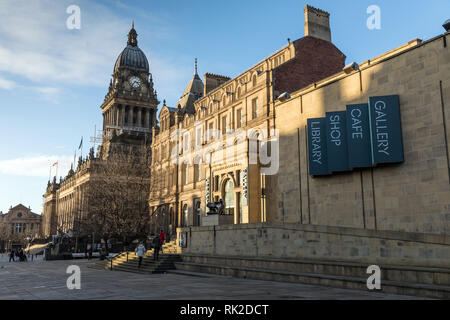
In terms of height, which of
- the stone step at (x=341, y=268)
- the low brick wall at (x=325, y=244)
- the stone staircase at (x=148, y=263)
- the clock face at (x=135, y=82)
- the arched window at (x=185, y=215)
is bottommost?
the stone staircase at (x=148, y=263)

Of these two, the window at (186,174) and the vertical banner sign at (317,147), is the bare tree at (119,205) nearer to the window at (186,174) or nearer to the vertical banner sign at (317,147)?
the window at (186,174)

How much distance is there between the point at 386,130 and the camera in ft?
70.3

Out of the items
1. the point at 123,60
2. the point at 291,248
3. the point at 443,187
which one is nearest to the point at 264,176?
the point at 291,248

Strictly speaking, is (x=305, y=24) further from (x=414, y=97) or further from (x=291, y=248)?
(x=291, y=248)

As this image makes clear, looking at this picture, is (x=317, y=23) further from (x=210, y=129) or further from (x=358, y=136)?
(x=358, y=136)

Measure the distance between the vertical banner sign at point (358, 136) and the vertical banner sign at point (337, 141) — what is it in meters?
0.68

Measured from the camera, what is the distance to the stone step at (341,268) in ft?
44.0

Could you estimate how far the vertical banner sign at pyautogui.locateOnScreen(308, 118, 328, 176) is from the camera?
2544 cm

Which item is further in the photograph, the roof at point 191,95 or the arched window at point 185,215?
the roof at point 191,95

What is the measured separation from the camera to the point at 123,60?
111 m

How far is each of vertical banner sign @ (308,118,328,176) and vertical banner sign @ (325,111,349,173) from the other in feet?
2.54

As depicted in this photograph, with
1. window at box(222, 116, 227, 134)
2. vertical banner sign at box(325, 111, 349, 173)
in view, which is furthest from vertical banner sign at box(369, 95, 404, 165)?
window at box(222, 116, 227, 134)

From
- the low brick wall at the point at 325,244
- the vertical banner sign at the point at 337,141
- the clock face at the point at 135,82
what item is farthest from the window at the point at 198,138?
the clock face at the point at 135,82

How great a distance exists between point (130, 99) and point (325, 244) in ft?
311
